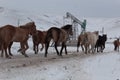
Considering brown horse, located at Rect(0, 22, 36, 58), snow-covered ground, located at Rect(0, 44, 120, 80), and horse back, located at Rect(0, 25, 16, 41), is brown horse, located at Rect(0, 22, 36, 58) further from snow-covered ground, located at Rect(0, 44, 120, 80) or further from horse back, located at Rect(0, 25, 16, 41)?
snow-covered ground, located at Rect(0, 44, 120, 80)

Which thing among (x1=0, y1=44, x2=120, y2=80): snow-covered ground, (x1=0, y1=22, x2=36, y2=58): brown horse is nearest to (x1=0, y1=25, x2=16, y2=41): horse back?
(x1=0, y1=22, x2=36, y2=58): brown horse

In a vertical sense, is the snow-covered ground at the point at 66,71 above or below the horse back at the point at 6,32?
below

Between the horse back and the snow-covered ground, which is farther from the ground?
the horse back

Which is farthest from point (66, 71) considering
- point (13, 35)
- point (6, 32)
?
point (13, 35)

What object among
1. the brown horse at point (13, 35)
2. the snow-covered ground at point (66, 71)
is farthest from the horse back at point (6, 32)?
the snow-covered ground at point (66, 71)

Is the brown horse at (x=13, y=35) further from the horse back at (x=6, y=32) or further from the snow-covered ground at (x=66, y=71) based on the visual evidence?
the snow-covered ground at (x=66, y=71)

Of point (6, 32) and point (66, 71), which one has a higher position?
point (6, 32)

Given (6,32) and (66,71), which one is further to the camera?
(6,32)

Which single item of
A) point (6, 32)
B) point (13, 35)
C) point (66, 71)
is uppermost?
point (6, 32)

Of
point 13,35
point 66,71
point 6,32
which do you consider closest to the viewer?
point 66,71

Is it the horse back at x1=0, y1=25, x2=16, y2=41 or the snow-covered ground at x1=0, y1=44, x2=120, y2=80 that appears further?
the horse back at x1=0, y1=25, x2=16, y2=41

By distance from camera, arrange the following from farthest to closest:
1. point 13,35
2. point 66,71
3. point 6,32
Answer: point 13,35 < point 6,32 < point 66,71

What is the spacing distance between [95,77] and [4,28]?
Result: 815cm

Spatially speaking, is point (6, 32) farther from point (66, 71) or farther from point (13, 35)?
point (66, 71)
